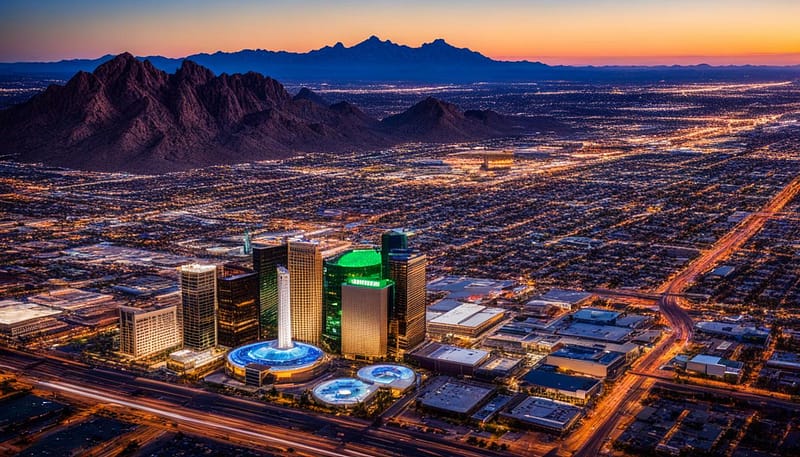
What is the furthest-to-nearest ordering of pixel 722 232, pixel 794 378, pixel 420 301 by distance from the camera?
pixel 722 232, pixel 420 301, pixel 794 378

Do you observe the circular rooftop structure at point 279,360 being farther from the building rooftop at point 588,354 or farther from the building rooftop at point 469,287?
the building rooftop at point 469,287

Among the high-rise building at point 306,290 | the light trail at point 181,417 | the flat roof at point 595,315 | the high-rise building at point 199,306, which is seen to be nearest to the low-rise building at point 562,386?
the flat roof at point 595,315

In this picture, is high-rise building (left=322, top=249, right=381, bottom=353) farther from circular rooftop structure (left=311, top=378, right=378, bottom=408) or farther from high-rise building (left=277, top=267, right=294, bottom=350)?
circular rooftop structure (left=311, top=378, right=378, bottom=408)

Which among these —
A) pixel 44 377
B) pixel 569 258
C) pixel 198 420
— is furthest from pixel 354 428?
pixel 569 258

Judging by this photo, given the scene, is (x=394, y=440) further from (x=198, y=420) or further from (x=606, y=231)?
(x=606, y=231)

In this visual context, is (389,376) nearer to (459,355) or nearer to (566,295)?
(459,355)
